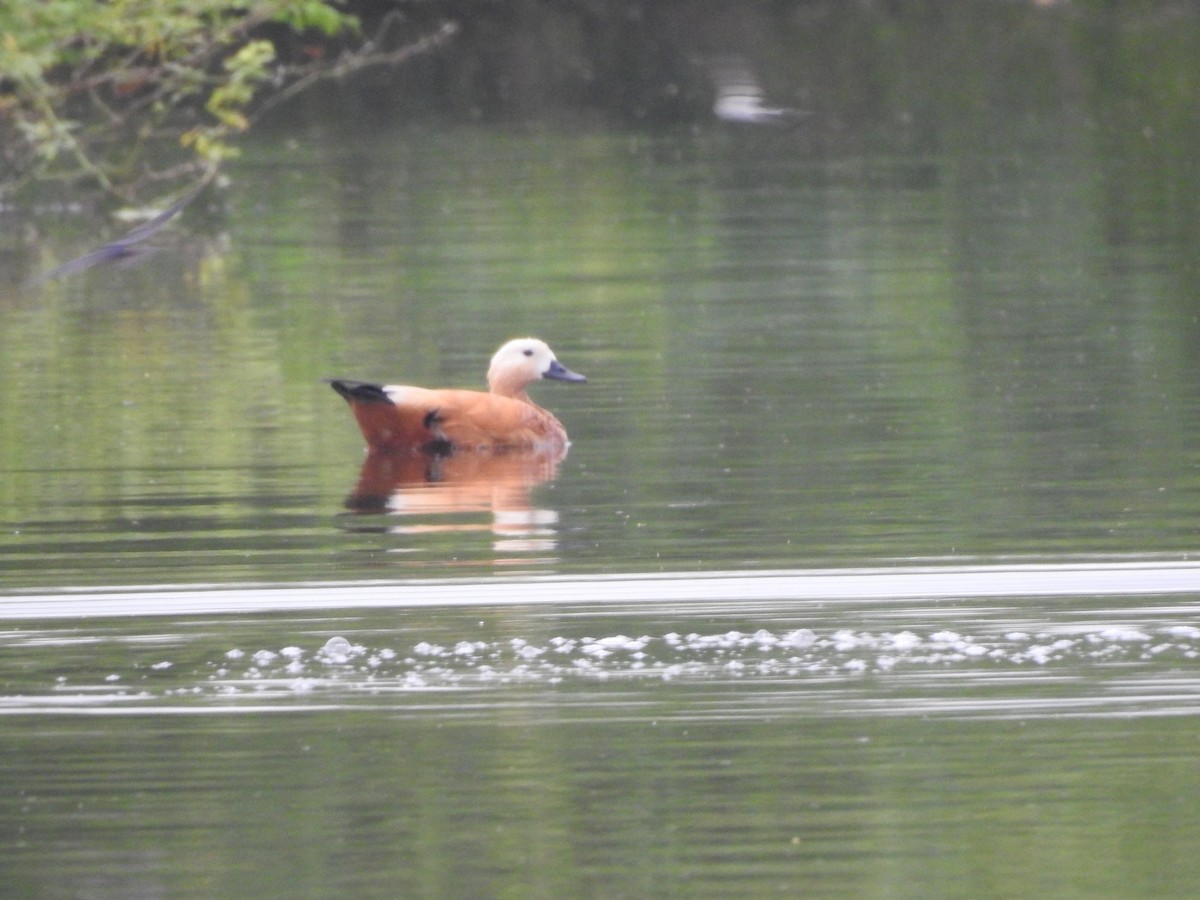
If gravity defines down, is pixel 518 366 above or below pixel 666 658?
above

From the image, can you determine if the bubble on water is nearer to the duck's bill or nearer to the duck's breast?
the duck's breast

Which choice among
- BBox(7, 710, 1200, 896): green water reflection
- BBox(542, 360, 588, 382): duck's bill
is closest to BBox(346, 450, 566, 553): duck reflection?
BBox(542, 360, 588, 382): duck's bill

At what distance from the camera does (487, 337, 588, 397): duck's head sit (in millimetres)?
13742

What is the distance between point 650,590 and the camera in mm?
9375

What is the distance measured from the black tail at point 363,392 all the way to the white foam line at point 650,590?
316cm

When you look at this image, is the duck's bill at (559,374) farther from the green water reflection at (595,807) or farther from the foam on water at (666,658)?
the green water reflection at (595,807)

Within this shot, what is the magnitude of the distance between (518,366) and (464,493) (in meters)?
1.81

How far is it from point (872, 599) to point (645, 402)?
543 cm

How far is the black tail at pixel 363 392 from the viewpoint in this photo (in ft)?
41.8

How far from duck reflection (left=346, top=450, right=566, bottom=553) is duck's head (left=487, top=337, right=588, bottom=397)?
0.68 meters

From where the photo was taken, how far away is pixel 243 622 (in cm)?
896

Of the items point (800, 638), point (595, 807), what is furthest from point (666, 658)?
point (595, 807)

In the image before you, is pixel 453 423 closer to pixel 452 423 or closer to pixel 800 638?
pixel 452 423

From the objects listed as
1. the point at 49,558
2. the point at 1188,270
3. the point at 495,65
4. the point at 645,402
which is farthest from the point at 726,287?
the point at 495,65
